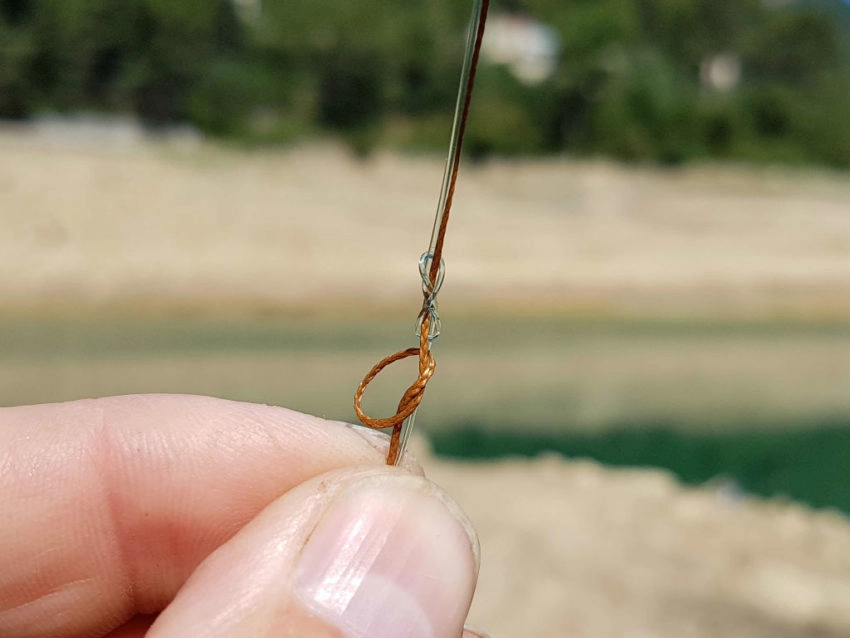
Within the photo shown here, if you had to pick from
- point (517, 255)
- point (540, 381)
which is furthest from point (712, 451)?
point (517, 255)

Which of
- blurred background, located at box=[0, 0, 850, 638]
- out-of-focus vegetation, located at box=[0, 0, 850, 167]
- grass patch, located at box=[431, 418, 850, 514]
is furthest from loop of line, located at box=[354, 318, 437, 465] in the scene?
out-of-focus vegetation, located at box=[0, 0, 850, 167]

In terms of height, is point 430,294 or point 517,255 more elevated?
point 430,294

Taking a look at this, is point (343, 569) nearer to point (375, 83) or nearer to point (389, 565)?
point (389, 565)

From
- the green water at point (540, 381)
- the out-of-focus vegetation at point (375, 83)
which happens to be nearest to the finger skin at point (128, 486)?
the green water at point (540, 381)

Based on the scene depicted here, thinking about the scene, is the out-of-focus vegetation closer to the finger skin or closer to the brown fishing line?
the finger skin

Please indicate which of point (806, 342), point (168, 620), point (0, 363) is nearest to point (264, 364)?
point (0, 363)

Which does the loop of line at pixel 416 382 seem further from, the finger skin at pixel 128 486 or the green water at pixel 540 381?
the green water at pixel 540 381

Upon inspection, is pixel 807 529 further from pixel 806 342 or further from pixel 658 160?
pixel 658 160
